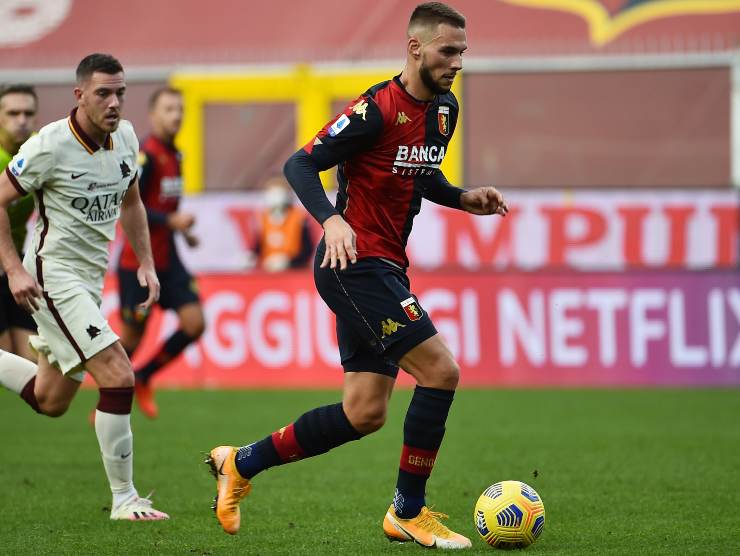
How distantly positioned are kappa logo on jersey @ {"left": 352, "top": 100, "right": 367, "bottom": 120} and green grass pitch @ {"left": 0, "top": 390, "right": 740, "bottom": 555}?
1.87 meters

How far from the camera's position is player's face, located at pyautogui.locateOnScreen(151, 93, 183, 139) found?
10641 millimetres

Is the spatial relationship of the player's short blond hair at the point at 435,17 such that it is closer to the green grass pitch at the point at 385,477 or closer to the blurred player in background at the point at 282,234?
the green grass pitch at the point at 385,477

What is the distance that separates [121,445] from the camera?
678 centimetres

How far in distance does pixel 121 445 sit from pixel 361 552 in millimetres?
1598

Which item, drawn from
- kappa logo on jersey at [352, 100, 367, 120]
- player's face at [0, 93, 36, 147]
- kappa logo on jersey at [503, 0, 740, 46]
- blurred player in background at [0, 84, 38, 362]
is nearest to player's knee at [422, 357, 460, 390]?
kappa logo on jersey at [352, 100, 367, 120]

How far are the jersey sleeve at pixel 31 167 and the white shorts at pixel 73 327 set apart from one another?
57 centimetres

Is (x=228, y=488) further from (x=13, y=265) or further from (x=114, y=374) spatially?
(x=13, y=265)

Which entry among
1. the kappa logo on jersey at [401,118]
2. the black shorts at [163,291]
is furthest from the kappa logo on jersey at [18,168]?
the black shorts at [163,291]

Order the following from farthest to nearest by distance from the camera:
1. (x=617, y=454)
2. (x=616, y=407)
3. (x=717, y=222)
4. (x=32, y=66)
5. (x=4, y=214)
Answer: (x=32, y=66)
(x=717, y=222)
(x=616, y=407)
(x=617, y=454)
(x=4, y=214)

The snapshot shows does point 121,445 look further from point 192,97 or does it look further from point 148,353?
point 192,97

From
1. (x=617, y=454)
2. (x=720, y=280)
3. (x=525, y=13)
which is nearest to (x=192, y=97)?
(x=525, y=13)

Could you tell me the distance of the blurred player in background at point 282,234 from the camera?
16438 millimetres

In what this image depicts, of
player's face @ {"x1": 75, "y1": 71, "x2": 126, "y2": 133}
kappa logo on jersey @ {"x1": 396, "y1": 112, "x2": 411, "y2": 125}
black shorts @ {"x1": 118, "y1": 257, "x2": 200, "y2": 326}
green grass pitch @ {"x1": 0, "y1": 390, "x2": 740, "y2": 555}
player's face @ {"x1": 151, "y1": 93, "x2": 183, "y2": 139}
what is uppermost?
player's face @ {"x1": 151, "y1": 93, "x2": 183, "y2": 139}

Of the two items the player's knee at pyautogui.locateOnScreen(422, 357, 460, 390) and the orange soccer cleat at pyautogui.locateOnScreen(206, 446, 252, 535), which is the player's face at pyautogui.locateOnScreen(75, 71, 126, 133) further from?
the player's knee at pyautogui.locateOnScreen(422, 357, 460, 390)
